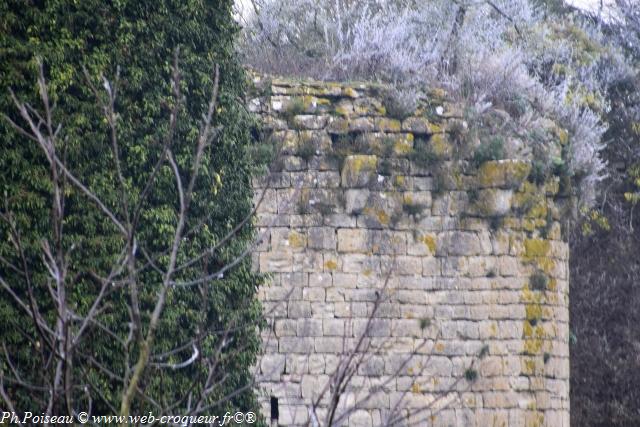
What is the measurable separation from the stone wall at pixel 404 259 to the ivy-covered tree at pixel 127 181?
1666 mm

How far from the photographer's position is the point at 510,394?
436 inches

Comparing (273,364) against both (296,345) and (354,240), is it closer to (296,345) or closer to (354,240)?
(296,345)

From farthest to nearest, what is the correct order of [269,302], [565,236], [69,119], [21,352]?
1. [565,236]
2. [269,302]
3. [69,119]
4. [21,352]

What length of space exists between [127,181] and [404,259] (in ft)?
10.9

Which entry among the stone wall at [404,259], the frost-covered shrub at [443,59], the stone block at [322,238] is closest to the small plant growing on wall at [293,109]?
Answer: the stone wall at [404,259]

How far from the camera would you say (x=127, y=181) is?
8.39 meters

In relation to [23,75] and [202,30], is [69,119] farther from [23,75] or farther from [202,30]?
[202,30]

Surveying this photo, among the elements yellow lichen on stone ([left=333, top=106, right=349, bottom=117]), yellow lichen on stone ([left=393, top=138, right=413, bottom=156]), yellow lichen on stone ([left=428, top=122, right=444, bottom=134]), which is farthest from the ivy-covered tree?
yellow lichen on stone ([left=428, top=122, right=444, bottom=134])

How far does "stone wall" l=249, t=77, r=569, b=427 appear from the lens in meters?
10.9

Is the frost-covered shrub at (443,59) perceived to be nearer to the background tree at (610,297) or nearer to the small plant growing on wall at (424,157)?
the small plant growing on wall at (424,157)

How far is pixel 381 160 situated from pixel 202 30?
8.25 ft

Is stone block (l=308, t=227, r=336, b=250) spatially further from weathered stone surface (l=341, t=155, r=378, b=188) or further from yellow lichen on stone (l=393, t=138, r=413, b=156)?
yellow lichen on stone (l=393, t=138, r=413, b=156)

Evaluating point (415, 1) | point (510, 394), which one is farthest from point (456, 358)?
point (415, 1)

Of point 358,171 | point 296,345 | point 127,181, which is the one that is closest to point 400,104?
point 358,171
